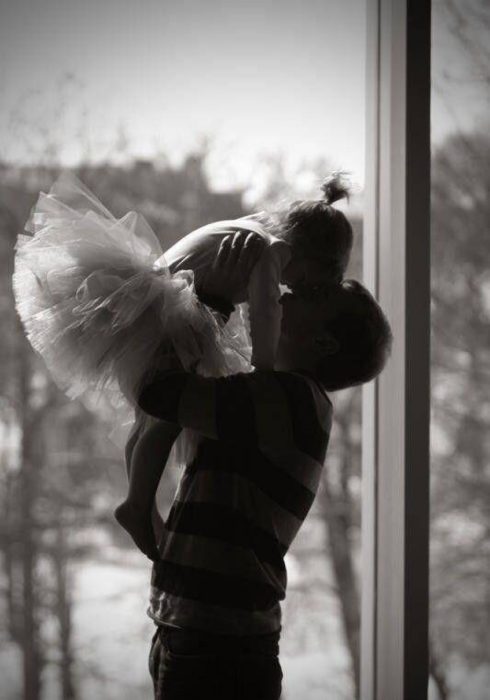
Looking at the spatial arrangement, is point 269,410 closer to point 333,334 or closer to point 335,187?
point 333,334

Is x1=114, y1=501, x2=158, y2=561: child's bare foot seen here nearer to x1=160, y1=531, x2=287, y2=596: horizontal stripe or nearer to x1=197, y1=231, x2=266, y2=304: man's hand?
x1=160, y1=531, x2=287, y2=596: horizontal stripe

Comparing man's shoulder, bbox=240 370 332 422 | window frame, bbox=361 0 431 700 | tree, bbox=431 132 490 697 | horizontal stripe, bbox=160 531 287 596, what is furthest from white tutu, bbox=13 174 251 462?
tree, bbox=431 132 490 697

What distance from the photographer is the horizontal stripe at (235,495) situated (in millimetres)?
1018

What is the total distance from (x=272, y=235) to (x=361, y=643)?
3.81ft

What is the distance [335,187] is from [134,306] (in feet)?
1.27

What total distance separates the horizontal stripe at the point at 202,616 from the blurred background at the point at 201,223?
0.73 meters

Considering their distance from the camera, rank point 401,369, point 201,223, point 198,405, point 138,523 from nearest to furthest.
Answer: point 198,405 → point 138,523 → point 401,369 → point 201,223

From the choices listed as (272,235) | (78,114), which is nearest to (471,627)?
(272,235)

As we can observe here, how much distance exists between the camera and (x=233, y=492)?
3.36 feet

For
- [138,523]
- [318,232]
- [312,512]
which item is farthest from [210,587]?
[312,512]

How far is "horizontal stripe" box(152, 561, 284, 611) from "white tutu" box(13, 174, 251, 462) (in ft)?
0.82

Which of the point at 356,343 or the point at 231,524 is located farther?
the point at 356,343

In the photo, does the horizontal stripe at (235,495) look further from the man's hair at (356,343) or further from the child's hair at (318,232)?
the child's hair at (318,232)

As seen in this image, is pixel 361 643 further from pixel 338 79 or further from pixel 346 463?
pixel 338 79
